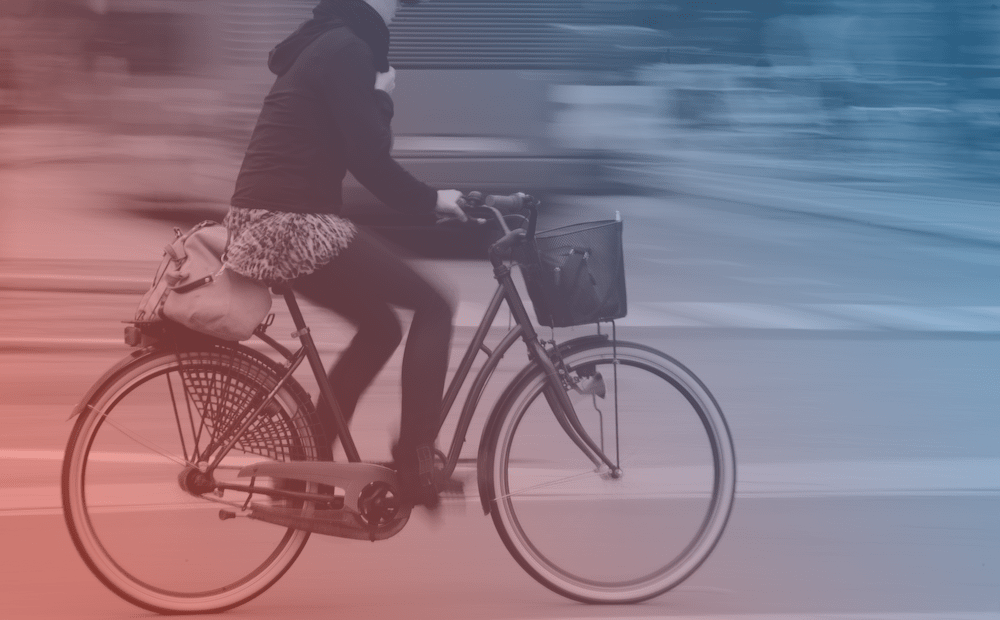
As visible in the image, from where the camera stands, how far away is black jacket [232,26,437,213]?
3.57m

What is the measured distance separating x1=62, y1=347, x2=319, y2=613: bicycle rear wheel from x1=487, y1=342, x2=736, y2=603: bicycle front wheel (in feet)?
1.96

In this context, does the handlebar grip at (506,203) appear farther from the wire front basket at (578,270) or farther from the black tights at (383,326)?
the black tights at (383,326)

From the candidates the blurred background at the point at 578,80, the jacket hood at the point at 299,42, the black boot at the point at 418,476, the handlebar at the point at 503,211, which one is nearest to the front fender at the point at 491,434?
the black boot at the point at 418,476

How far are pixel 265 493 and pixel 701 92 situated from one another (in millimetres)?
10278

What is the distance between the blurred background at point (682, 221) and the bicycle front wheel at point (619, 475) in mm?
117

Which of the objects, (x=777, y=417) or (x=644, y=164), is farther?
(x=644, y=164)

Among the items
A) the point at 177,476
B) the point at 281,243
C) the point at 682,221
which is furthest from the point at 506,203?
the point at 682,221

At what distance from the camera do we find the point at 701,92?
13.3m

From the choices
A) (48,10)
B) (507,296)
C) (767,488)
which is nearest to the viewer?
(507,296)

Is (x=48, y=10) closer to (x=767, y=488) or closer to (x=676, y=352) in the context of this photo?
(x=676, y=352)

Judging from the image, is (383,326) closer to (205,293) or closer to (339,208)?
(339,208)

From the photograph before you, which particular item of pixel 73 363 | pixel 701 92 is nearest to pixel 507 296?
pixel 73 363

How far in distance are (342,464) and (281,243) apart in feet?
2.08

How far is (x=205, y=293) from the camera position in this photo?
3566 mm
